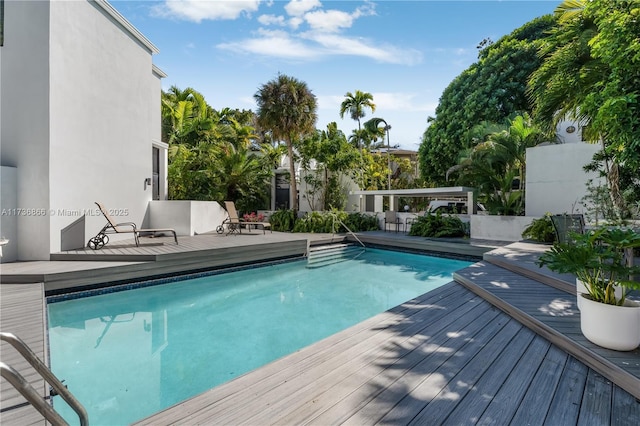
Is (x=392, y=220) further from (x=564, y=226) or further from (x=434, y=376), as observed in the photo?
(x=434, y=376)

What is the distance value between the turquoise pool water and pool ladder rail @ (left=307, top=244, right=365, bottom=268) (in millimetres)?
1379

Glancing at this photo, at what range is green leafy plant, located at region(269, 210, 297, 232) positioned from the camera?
14883 millimetres

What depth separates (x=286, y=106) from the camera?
14.3 m

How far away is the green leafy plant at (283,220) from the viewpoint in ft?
48.8

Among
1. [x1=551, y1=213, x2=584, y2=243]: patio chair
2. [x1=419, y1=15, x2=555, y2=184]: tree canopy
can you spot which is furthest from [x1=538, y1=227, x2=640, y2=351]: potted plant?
[x1=419, y1=15, x2=555, y2=184]: tree canopy

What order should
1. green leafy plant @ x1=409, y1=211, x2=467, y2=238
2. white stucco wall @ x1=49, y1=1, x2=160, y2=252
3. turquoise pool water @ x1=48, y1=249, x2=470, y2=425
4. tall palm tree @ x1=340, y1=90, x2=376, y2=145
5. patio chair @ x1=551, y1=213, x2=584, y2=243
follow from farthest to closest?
tall palm tree @ x1=340, y1=90, x2=376, y2=145
green leafy plant @ x1=409, y1=211, x2=467, y2=238
white stucco wall @ x1=49, y1=1, x2=160, y2=252
patio chair @ x1=551, y1=213, x2=584, y2=243
turquoise pool water @ x1=48, y1=249, x2=470, y2=425

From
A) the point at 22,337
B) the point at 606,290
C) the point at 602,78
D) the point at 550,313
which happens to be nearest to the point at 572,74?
the point at 602,78

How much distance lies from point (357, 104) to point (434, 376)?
751 inches

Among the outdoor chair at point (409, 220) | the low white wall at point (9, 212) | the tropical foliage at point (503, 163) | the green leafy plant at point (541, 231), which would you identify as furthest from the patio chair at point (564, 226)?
the low white wall at point (9, 212)

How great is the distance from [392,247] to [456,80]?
43.7ft

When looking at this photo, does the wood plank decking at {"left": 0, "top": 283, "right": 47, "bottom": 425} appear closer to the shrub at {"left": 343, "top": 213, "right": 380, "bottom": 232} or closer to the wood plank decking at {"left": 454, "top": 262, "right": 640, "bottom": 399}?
the wood plank decking at {"left": 454, "top": 262, "right": 640, "bottom": 399}

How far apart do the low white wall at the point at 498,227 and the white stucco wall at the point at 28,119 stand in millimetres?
12658

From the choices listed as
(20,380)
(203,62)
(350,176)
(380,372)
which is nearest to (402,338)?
(380,372)

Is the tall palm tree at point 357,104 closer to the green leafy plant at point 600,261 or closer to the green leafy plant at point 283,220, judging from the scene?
the green leafy plant at point 283,220
